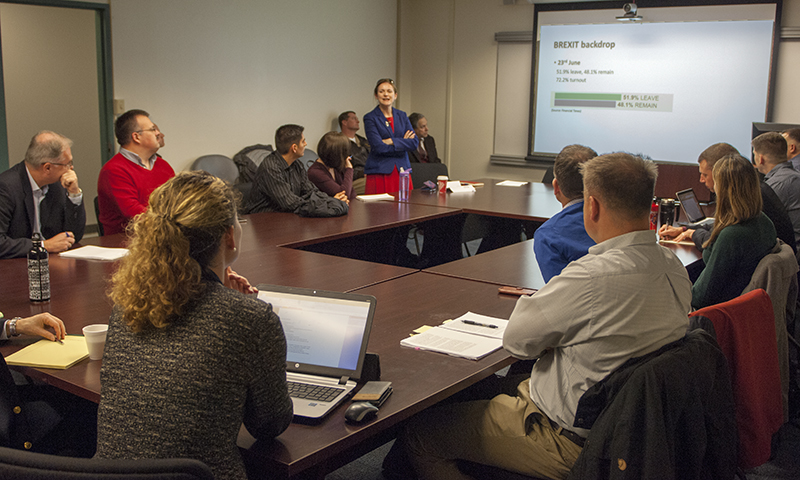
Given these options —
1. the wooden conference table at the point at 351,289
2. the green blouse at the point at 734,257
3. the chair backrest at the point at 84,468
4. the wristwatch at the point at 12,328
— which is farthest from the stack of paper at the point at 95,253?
the green blouse at the point at 734,257

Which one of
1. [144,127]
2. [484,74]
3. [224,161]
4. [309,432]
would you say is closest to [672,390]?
[309,432]

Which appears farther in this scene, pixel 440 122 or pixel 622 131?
pixel 440 122

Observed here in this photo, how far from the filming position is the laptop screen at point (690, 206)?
3858 millimetres

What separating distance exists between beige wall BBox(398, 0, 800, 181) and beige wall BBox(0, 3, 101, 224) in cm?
377

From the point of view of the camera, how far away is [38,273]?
225 centimetres

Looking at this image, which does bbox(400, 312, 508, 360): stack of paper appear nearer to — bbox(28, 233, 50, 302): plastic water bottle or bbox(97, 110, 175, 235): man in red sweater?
bbox(28, 233, 50, 302): plastic water bottle

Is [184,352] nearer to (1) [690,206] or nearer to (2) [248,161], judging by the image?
(1) [690,206]

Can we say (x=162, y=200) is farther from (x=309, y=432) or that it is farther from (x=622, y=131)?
(x=622, y=131)

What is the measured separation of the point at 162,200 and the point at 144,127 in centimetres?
261

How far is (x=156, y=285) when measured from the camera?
1.29 meters

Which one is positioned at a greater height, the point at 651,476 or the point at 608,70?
the point at 608,70

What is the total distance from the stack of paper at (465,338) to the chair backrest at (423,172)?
4.06 m

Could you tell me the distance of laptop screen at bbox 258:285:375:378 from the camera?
5.58 feet

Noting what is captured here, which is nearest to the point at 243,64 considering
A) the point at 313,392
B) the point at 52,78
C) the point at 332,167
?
the point at 52,78
